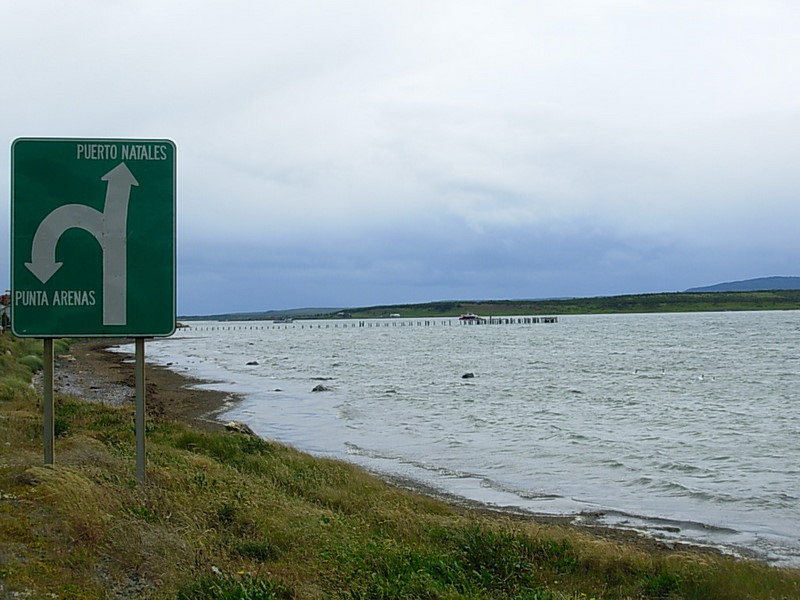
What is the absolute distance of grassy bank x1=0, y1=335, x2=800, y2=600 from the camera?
19.6 ft

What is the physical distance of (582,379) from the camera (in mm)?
46438

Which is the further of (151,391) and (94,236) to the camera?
(151,391)

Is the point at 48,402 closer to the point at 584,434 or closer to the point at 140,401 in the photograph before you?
the point at 140,401

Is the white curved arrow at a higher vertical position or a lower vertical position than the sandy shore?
higher

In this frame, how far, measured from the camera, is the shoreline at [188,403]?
13040mm

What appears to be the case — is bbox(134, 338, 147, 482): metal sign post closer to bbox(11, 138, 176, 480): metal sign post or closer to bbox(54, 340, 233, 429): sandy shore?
bbox(11, 138, 176, 480): metal sign post

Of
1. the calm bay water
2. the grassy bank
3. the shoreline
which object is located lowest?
the calm bay water

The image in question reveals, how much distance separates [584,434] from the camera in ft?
83.4

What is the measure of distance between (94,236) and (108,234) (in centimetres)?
14

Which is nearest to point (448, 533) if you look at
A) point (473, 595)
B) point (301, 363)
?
point (473, 595)

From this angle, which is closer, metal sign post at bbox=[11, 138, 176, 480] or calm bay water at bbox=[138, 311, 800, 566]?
metal sign post at bbox=[11, 138, 176, 480]

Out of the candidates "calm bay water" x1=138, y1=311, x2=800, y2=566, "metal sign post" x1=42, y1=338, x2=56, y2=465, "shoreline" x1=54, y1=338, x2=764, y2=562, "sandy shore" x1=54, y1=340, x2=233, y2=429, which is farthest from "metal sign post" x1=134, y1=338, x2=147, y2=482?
"sandy shore" x1=54, y1=340, x2=233, y2=429

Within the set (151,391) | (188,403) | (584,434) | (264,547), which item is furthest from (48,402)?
(151,391)

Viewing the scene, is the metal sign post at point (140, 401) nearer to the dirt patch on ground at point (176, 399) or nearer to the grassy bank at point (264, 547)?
the grassy bank at point (264, 547)
